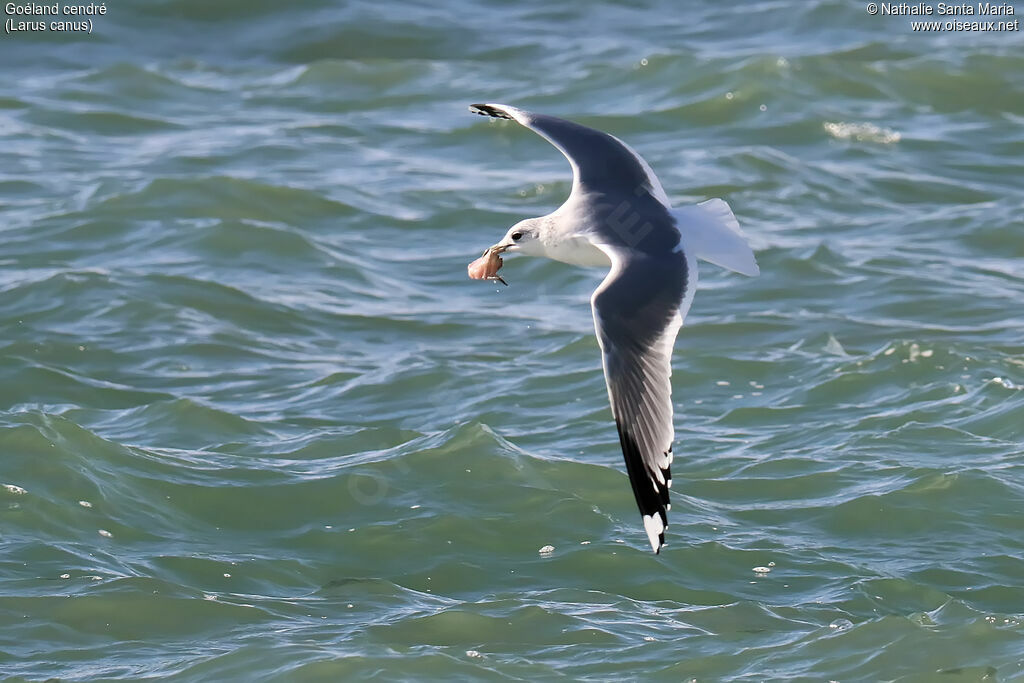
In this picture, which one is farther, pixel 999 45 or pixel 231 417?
pixel 999 45

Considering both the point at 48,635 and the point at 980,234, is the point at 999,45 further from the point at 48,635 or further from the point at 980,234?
the point at 48,635

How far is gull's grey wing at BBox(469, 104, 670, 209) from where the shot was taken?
6.52m

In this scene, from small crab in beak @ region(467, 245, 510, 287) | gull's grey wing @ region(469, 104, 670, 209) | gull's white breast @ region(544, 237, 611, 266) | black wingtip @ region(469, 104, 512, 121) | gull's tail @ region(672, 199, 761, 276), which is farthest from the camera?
black wingtip @ region(469, 104, 512, 121)

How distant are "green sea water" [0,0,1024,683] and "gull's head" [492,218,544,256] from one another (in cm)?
132

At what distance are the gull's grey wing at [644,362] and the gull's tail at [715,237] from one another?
0.17 meters

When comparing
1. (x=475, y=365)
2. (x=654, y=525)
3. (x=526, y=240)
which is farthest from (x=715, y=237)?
(x=475, y=365)

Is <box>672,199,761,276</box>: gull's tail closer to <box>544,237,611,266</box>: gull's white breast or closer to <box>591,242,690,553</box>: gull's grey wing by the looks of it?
<box>591,242,690,553</box>: gull's grey wing

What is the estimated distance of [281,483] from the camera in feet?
24.7

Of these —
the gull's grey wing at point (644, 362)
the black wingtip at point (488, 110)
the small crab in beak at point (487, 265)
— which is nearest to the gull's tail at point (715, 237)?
the gull's grey wing at point (644, 362)

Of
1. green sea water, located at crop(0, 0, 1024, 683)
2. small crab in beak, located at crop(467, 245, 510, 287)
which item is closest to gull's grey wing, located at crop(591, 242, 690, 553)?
small crab in beak, located at crop(467, 245, 510, 287)

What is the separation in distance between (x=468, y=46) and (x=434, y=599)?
10316mm

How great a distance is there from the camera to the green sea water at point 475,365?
247 inches

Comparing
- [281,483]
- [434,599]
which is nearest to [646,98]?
[281,483]

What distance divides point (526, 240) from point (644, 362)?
0.96m
